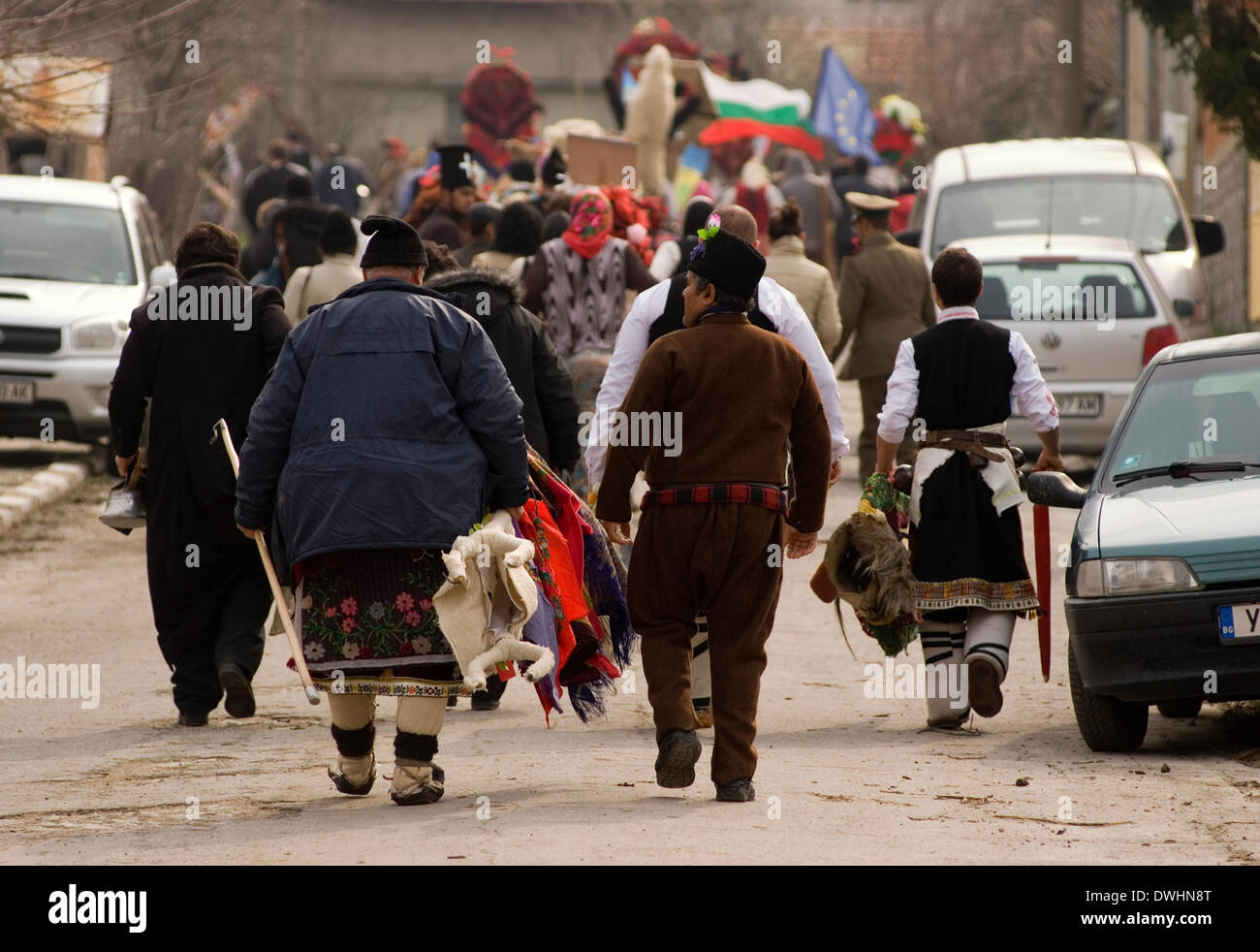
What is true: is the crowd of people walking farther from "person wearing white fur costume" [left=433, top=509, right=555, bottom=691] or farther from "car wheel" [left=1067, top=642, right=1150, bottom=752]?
"car wheel" [left=1067, top=642, right=1150, bottom=752]

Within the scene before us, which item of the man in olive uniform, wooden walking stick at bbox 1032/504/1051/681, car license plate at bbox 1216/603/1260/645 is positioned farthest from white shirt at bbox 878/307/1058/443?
the man in olive uniform

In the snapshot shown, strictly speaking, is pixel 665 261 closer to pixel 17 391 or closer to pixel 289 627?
pixel 17 391

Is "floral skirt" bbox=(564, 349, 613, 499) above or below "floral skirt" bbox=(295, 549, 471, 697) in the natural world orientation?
above

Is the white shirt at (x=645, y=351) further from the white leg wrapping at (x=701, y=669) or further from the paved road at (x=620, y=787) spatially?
the paved road at (x=620, y=787)

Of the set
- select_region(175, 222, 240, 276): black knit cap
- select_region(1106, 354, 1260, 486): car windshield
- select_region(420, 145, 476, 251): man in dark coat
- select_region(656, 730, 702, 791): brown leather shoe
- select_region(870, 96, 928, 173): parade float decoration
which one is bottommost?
select_region(656, 730, 702, 791): brown leather shoe

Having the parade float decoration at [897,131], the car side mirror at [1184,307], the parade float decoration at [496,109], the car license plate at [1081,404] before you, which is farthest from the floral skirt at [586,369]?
the parade float decoration at [897,131]

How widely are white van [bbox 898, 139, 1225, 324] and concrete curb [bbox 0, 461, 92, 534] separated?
249 inches

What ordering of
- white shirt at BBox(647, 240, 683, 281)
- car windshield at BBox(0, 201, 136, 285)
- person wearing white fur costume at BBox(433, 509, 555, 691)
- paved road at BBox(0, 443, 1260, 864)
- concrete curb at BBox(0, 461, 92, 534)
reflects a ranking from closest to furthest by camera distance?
paved road at BBox(0, 443, 1260, 864), person wearing white fur costume at BBox(433, 509, 555, 691), white shirt at BBox(647, 240, 683, 281), concrete curb at BBox(0, 461, 92, 534), car windshield at BBox(0, 201, 136, 285)

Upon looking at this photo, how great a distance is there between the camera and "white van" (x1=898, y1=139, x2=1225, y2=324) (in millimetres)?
16328

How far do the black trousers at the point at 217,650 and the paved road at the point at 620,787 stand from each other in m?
0.18

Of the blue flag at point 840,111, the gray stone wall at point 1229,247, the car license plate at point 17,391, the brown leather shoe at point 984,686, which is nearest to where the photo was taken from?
the brown leather shoe at point 984,686

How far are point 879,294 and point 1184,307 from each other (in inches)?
122

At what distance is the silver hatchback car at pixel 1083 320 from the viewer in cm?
1520

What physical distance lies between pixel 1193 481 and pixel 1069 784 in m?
1.46
